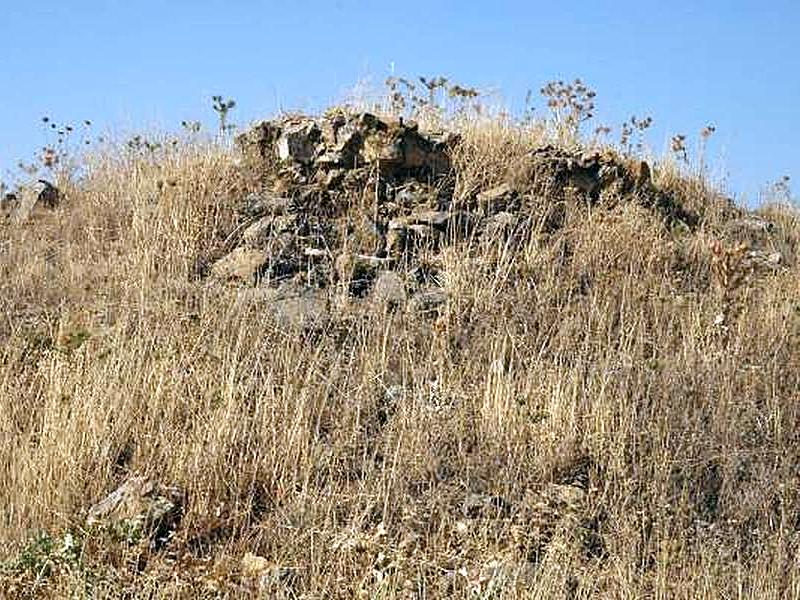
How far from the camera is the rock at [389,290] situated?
287 inches

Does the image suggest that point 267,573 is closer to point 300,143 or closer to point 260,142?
point 300,143

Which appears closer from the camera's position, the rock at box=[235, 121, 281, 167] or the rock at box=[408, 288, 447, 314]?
the rock at box=[408, 288, 447, 314]

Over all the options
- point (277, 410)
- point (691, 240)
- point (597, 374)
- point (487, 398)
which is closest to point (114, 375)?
point (277, 410)

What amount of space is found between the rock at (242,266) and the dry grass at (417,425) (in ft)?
0.82

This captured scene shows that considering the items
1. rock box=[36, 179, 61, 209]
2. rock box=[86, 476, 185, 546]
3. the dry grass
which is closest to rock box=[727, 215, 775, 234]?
the dry grass

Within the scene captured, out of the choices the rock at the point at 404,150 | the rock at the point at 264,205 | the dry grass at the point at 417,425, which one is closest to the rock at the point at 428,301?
the dry grass at the point at 417,425

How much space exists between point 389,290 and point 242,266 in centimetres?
115

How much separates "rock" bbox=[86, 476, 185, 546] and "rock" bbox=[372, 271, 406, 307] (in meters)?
2.71

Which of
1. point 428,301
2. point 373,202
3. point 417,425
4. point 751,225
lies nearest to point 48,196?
point 373,202

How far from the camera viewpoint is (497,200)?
8727 mm

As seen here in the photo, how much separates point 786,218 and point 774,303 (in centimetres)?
358

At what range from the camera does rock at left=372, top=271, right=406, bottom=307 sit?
23.9 ft

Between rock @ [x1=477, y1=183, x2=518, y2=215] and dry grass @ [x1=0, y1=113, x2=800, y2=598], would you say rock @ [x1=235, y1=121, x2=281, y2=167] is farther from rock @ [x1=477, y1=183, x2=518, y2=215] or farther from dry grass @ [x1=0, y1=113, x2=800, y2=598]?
rock @ [x1=477, y1=183, x2=518, y2=215]

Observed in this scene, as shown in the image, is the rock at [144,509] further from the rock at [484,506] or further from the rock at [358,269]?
the rock at [358,269]
